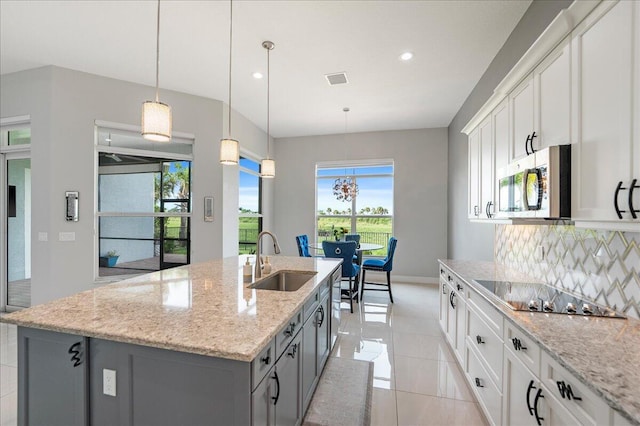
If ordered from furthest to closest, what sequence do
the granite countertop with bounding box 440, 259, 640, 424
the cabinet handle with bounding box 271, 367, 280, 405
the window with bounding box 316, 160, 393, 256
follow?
the window with bounding box 316, 160, 393, 256 < the cabinet handle with bounding box 271, 367, 280, 405 < the granite countertop with bounding box 440, 259, 640, 424

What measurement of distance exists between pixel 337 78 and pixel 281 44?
0.99 m

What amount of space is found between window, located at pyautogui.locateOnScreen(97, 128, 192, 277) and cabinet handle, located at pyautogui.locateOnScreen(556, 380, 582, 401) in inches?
178

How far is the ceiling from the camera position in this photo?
102 inches

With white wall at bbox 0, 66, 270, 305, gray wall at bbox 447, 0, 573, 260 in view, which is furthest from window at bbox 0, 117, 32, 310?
gray wall at bbox 447, 0, 573, 260

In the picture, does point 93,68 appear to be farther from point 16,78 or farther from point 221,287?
point 221,287

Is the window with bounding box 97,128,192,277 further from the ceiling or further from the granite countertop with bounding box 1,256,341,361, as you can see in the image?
the granite countertop with bounding box 1,256,341,361

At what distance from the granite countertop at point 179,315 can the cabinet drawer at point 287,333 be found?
95 mm

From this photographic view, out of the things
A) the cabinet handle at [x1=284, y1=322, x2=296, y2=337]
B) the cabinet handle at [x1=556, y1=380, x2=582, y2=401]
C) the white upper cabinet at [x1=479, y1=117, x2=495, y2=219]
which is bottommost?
the cabinet handle at [x1=556, y1=380, x2=582, y2=401]

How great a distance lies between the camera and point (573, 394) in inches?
42.5

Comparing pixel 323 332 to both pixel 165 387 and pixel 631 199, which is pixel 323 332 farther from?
pixel 631 199

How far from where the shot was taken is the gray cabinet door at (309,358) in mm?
1884

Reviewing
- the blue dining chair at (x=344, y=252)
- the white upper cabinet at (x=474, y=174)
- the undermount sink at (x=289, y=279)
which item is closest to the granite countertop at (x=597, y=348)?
the undermount sink at (x=289, y=279)

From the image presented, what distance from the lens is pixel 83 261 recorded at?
380 centimetres

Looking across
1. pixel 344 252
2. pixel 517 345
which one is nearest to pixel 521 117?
pixel 517 345
